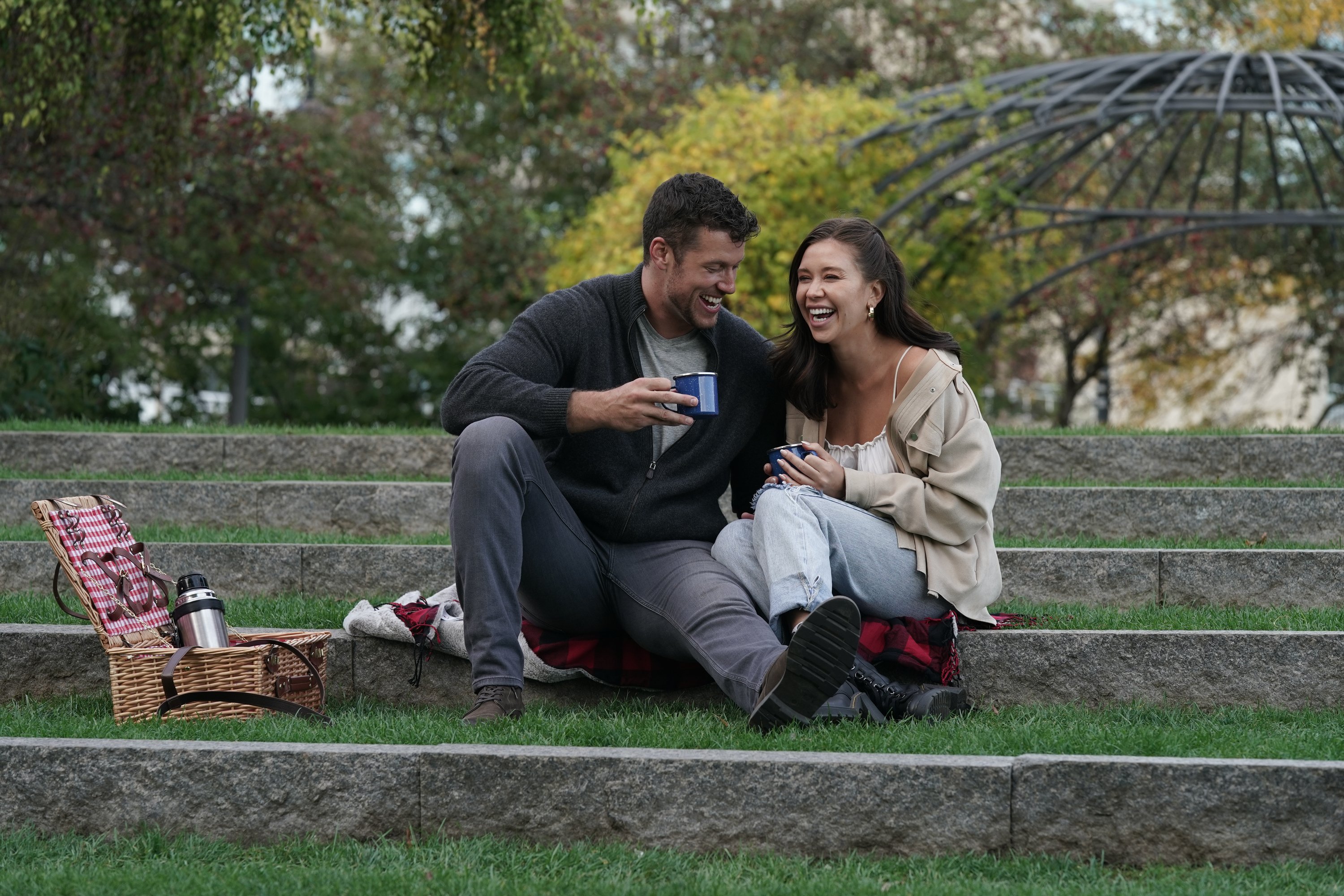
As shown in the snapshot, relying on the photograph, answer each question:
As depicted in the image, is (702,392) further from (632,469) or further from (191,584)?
(191,584)

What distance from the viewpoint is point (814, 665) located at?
3.10 metres

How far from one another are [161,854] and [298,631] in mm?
967

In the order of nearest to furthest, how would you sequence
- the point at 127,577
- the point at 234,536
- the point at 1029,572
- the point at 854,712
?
the point at 854,712
the point at 127,577
the point at 1029,572
the point at 234,536

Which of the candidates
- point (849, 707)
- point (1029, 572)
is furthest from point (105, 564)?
point (1029, 572)

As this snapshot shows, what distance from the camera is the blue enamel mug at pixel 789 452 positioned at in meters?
3.74

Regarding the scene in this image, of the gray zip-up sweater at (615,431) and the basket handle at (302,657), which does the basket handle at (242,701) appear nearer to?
the basket handle at (302,657)

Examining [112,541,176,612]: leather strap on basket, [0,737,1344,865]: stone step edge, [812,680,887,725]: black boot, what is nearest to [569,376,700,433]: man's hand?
[812,680,887,725]: black boot

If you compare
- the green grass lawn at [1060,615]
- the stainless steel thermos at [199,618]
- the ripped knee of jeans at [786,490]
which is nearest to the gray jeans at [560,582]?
the ripped knee of jeans at [786,490]

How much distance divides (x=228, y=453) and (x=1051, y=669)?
4662 millimetres

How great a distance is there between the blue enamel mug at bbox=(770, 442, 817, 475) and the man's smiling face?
44cm

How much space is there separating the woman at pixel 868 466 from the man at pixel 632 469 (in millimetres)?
137

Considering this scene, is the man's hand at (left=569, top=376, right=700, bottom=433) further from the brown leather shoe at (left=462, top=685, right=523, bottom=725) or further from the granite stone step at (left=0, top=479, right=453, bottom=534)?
the granite stone step at (left=0, top=479, right=453, bottom=534)

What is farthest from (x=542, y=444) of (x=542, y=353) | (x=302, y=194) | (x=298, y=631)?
(x=302, y=194)

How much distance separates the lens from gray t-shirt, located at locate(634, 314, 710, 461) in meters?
4.00
